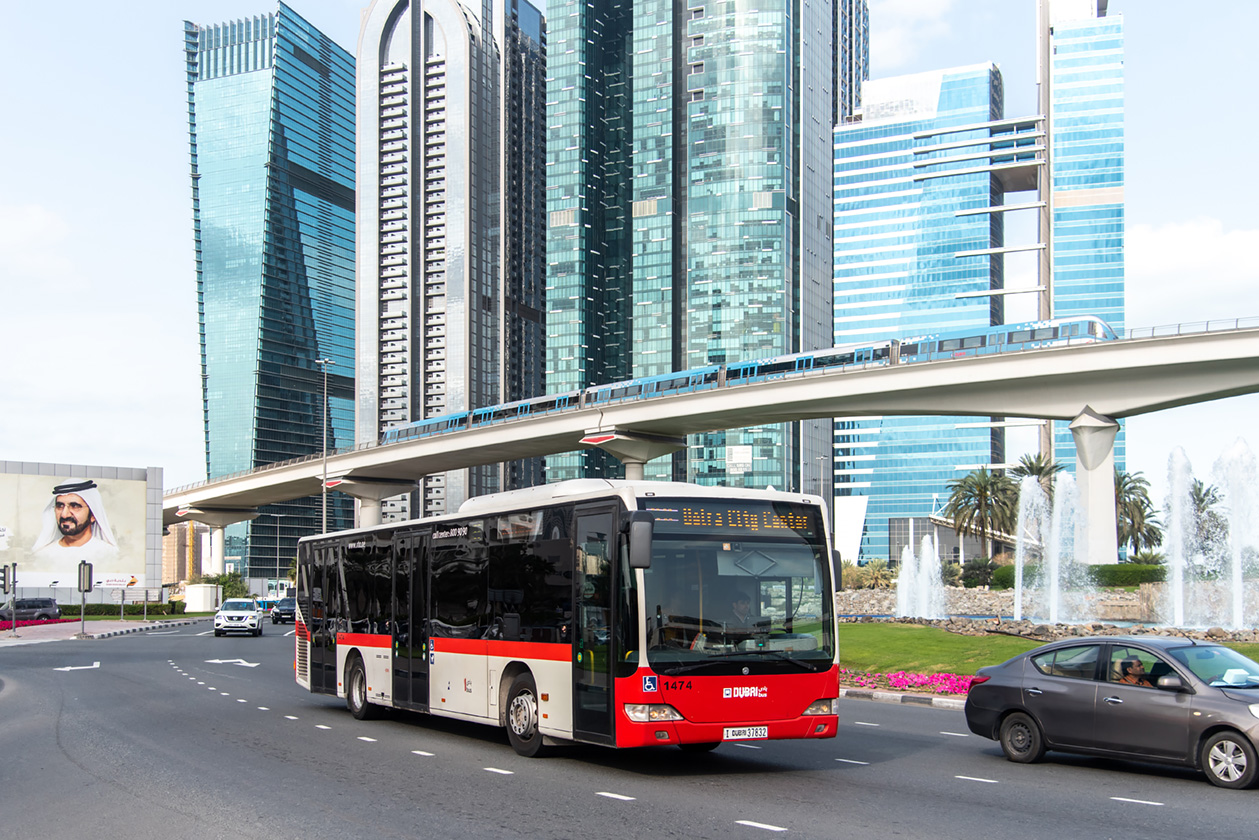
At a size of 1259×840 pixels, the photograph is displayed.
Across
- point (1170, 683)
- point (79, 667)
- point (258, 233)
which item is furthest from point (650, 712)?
point (258, 233)

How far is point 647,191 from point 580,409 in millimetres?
88702

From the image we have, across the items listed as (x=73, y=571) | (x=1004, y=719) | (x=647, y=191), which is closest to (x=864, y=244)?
(x=647, y=191)

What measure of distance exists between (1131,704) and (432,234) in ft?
589

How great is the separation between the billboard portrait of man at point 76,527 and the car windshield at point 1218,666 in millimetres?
70647

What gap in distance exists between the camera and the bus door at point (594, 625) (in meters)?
11.4

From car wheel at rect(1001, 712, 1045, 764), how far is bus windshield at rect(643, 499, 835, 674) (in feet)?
7.61

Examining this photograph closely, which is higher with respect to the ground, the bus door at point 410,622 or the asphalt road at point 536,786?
the bus door at point 410,622

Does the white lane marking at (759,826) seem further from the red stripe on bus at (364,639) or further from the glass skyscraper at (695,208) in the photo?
the glass skyscraper at (695,208)

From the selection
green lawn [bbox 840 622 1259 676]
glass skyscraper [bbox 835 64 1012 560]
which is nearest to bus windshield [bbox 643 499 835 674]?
green lawn [bbox 840 622 1259 676]

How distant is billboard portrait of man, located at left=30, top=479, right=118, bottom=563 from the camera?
230ft

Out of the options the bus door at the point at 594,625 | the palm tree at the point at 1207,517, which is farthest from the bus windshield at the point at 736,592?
the palm tree at the point at 1207,517

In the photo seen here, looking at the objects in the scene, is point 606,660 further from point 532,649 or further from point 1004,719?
point 1004,719

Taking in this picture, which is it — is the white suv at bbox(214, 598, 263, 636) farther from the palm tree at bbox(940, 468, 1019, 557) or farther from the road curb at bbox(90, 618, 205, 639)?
the palm tree at bbox(940, 468, 1019, 557)

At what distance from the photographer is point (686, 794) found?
34.5 ft
